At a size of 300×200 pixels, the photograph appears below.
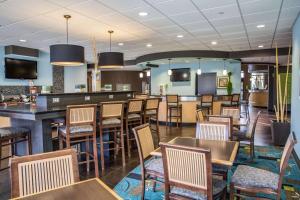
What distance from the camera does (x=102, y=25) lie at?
483 cm

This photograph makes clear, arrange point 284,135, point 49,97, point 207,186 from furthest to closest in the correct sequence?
point 284,135
point 49,97
point 207,186

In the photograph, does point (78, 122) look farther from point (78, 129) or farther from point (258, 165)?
point (258, 165)

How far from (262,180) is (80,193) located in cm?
170

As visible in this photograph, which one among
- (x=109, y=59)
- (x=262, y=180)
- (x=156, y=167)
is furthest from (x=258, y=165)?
(x=109, y=59)

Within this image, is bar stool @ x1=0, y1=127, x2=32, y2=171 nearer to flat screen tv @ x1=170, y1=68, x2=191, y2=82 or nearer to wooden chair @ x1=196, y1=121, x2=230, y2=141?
wooden chair @ x1=196, y1=121, x2=230, y2=141

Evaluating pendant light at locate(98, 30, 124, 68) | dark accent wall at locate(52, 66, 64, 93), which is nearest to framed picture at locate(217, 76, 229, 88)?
pendant light at locate(98, 30, 124, 68)

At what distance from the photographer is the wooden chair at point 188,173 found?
1752 mm

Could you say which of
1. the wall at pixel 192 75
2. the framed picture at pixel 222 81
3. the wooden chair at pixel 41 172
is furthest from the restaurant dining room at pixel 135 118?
the framed picture at pixel 222 81

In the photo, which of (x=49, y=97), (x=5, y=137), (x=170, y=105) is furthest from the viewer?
(x=170, y=105)

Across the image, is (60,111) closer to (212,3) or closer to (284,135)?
(212,3)

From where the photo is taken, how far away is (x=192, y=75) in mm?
10562

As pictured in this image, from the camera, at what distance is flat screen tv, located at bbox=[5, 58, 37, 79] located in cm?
721

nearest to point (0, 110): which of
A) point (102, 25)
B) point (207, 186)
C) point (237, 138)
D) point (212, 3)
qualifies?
point (102, 25)

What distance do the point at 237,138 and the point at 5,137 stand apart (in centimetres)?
399
